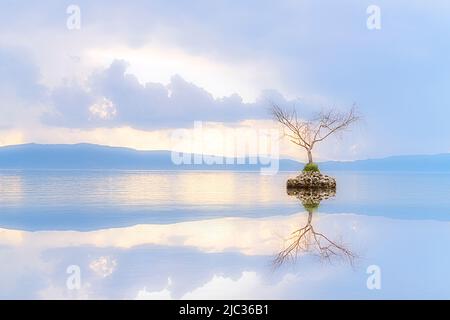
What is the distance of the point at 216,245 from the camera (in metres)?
7.35

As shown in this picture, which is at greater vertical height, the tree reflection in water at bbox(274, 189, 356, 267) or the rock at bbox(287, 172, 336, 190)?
the rock at bbox(287, 172, 336, 190)

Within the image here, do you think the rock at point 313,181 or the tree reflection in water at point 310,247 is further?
the rock at point 313,181

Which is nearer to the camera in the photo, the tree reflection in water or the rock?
the tree reflection in water

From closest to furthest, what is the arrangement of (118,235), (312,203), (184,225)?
(118,235), (184,225), (312,203)

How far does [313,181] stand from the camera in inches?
627

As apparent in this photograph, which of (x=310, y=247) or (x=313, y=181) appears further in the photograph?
(x=313, y=181)

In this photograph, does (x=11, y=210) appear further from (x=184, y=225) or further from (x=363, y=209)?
(x=363, y=209)

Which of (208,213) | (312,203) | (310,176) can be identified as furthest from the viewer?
(310,176)

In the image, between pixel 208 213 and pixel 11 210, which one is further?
pixel 11 210

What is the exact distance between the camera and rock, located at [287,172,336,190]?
1588 cm

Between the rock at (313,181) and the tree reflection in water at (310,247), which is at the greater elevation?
the rock at (313,181)

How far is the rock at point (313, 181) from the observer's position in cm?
1588

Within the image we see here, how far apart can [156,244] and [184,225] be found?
175cm
